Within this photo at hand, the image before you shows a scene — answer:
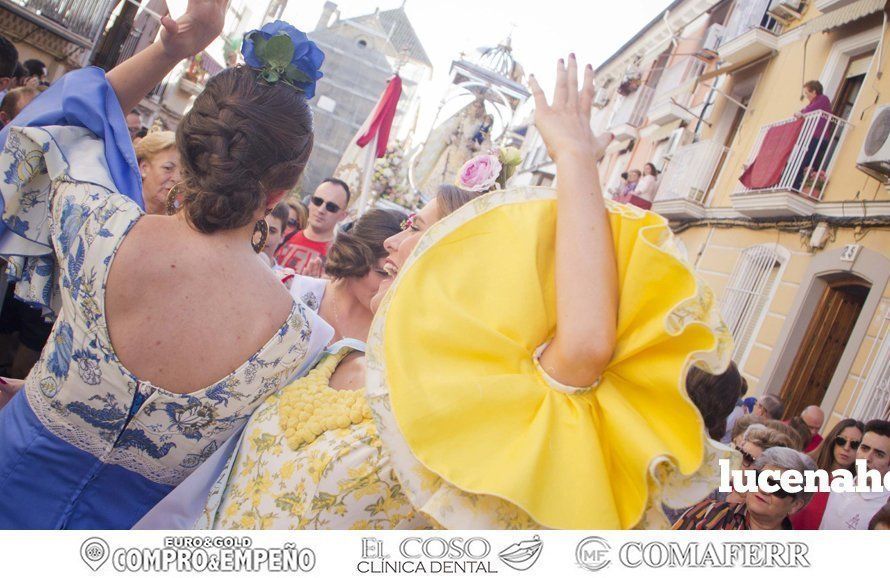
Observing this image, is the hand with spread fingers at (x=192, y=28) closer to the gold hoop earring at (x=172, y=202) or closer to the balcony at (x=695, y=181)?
the gold hoop earring at (x=172, y=202)

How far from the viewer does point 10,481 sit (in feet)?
5.30

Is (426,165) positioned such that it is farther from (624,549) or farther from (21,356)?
(624,549)

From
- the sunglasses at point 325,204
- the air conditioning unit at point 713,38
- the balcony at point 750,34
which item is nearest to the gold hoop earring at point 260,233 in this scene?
the sunglasses at point 325,204

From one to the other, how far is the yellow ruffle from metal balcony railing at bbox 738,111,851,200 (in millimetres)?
8890

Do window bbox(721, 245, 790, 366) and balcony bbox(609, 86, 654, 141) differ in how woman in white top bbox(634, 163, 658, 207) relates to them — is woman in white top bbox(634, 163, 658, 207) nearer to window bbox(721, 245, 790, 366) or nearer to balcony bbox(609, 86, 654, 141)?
window bbox(721, 245, 790, 366)

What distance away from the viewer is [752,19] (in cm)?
1229

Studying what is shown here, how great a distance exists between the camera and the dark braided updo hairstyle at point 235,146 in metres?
1.56

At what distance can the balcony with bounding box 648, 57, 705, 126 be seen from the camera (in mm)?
15641

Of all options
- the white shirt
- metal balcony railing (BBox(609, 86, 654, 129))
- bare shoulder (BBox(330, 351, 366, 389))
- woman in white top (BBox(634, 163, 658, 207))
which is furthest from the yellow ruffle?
metal balcony railing (BBox(609, 86, 654, 129))

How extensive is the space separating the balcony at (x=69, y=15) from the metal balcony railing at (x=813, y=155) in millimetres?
14296

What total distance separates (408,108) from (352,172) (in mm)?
33612

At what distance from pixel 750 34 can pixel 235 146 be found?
40.1 ft

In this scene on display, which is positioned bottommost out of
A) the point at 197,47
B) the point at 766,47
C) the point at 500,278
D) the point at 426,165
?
the point at 500,278

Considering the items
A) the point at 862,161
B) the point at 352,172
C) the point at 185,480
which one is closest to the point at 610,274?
the point at 185,480
